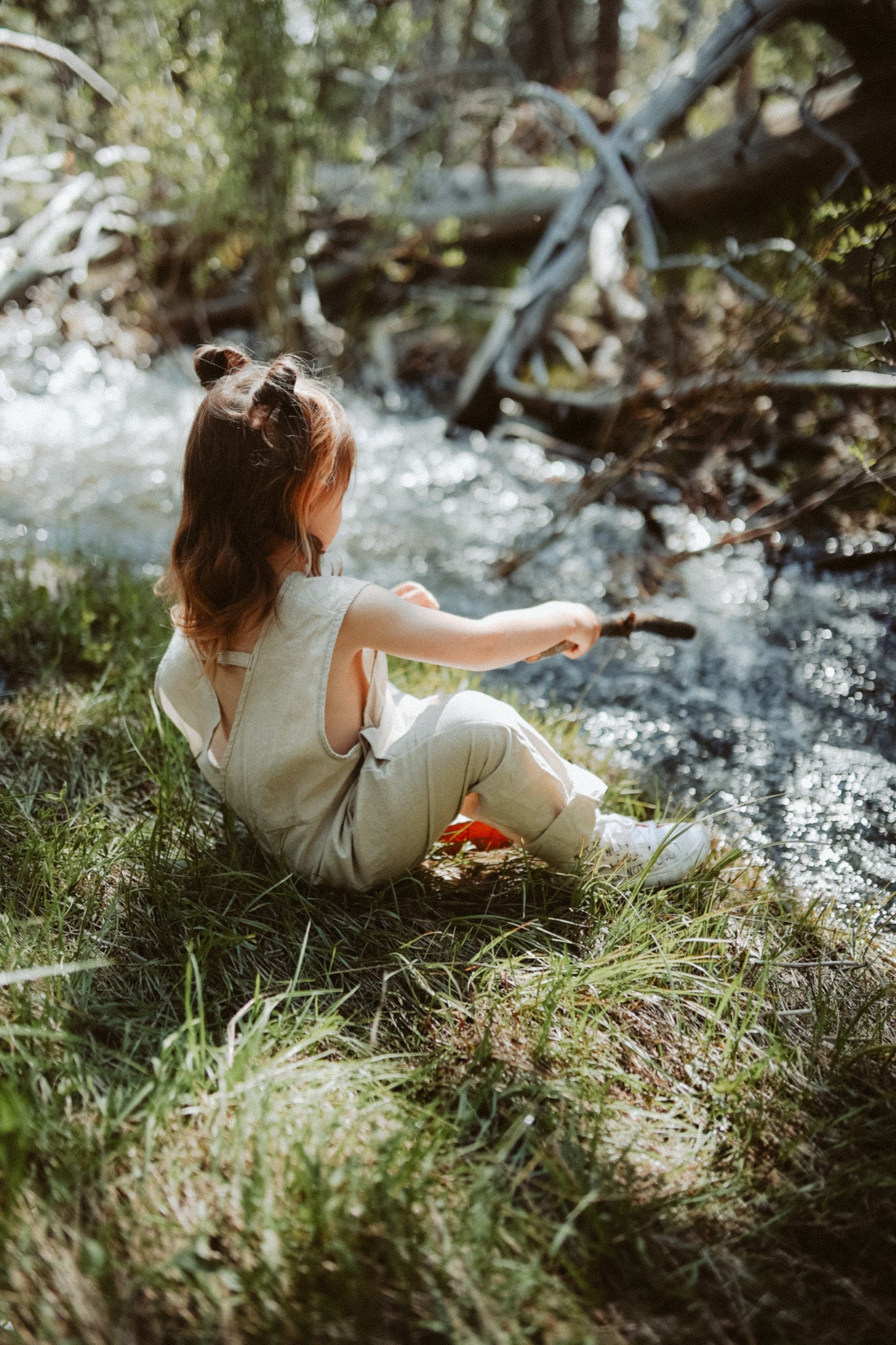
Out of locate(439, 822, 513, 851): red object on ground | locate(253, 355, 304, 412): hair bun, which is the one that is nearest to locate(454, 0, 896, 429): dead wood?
locate(439, 822, 513, 851): red object on ground

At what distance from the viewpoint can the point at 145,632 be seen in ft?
9.39

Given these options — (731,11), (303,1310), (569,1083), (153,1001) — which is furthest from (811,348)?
(303,1310)

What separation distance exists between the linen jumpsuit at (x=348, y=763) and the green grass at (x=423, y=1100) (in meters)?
0.12

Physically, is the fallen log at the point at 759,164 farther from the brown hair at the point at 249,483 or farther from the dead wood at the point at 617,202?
the brown hair at the point at 249,483

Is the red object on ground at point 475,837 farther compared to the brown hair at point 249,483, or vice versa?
the red object on ground at point 475,837

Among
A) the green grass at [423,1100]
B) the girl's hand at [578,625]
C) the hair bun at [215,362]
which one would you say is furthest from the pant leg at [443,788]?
the hair bun at [215,362]

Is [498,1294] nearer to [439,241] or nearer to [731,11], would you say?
[731,11]

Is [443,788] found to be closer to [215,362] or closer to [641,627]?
[641,627]

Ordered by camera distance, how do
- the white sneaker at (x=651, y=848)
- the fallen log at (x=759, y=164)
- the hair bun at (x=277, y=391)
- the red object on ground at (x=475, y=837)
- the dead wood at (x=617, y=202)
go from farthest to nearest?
the fallen log at (x=759, y=164) < the dead wood at (x=617, y=202) < the red object on ground at (x=475, y=837) < the white sneaker at (x=651, y=848) < the hair bun at (x=277, y=391)

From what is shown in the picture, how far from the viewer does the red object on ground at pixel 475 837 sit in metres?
2.10

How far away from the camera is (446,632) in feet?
5.51

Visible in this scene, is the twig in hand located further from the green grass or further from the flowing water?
the green grass

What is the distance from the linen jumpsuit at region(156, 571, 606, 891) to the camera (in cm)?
167

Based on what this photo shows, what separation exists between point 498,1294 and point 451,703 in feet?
3.31
